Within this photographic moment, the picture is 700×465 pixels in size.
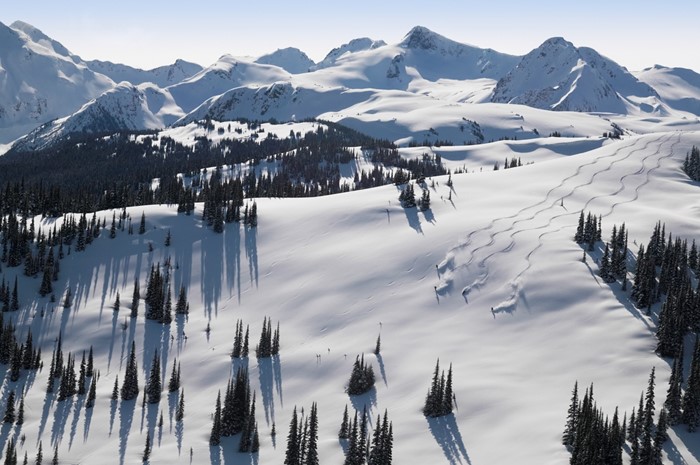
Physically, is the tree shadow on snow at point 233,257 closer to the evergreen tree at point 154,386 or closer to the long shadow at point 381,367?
the evergreen tree at point 154,386

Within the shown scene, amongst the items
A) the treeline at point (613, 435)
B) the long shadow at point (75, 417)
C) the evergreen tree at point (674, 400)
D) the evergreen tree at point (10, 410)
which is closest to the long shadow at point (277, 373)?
the long shadow at point (75, 417)

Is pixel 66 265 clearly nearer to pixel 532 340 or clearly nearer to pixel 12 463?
pixel 12 463

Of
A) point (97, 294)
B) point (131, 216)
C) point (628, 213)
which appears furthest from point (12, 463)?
point (628, 213)

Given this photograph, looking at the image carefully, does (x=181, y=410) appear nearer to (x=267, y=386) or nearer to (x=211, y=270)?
(x=267, y=386)

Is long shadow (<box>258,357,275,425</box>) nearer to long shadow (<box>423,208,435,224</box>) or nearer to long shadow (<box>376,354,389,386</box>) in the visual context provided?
long shadow (<box>376,354,389,386</box>)

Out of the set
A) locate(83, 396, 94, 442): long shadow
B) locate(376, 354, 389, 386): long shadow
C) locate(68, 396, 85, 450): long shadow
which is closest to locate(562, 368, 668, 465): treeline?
locate(376, 354, 389, 386): long shadow

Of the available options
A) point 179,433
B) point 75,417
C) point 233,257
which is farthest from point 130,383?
point 233,257

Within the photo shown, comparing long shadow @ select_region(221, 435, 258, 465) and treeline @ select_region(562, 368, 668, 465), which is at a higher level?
treeline @ select_region(562, 368, 668, 465)
